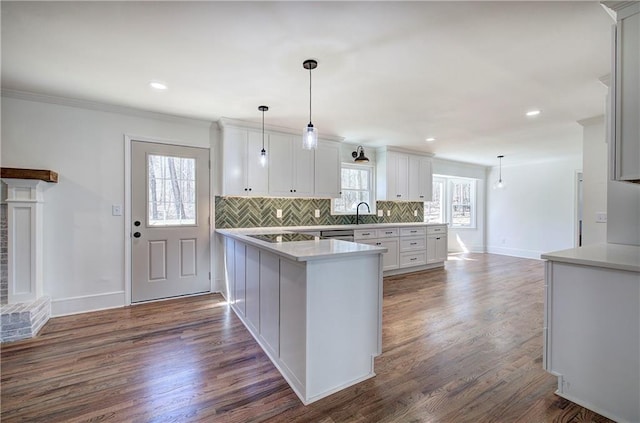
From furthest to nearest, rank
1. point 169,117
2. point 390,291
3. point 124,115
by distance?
point 390,291
point 169,117
point 124,115

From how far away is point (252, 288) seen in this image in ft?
8.73

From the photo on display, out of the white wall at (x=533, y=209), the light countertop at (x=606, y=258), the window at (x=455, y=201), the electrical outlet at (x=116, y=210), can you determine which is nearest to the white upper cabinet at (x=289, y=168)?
the electrical outlet at (x=116, y=210)

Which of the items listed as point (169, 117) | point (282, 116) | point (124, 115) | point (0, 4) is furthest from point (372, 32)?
point (124, 115)

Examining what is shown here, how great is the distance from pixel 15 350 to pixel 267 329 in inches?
83.0

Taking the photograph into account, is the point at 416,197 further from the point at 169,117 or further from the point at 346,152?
the point at 169,117

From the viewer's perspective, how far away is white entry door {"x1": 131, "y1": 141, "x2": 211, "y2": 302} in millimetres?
3516

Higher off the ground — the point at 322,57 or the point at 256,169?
the point at 322,57

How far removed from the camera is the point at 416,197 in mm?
5844

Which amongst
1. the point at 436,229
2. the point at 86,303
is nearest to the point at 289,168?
the point at 86,303

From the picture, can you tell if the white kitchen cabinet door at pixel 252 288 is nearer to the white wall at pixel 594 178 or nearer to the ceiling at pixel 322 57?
the ceiling at pixel 322 57

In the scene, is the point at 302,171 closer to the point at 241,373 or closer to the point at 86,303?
the point at 241,373

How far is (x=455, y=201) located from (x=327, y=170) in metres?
4.79

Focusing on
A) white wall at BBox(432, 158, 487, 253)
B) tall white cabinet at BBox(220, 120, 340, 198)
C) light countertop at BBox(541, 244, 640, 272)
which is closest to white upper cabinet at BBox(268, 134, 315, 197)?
tall white cabinet at BBox(220, 120, 340, 198)

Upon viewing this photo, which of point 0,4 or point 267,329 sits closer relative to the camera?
point 0,4
